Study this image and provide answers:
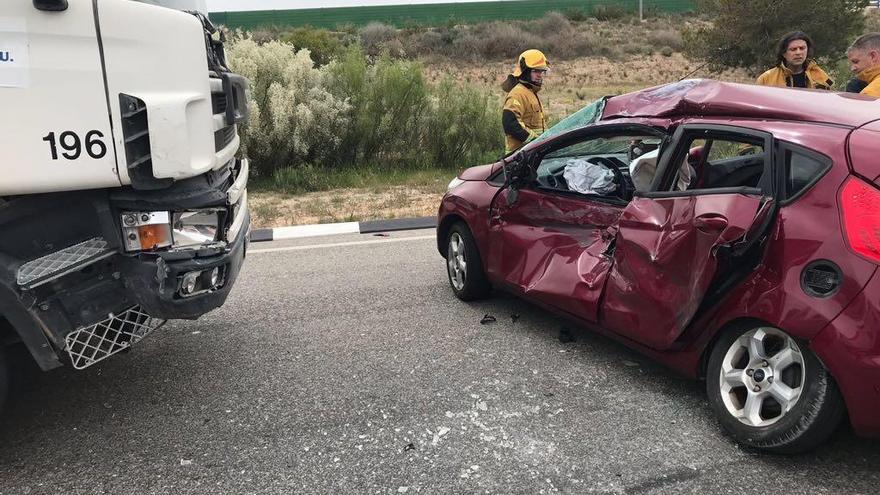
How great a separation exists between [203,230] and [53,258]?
2.05 feet

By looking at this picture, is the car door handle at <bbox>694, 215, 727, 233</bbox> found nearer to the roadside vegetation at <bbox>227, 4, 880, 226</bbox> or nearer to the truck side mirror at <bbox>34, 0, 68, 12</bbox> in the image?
the truck side mirror at <bbox>34, 0, 68, 12</bbox>

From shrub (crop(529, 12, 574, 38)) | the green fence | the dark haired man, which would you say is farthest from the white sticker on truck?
the green fence

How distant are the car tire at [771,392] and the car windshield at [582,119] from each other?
5.34 feet

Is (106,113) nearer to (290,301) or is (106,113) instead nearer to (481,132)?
(290,301)

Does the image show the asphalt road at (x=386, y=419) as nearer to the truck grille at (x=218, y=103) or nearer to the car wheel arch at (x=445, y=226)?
the car wheel arch at (x=445, y=226)

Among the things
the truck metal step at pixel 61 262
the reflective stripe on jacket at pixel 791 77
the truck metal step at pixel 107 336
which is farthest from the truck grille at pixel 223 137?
the reflective stripe on jacket at pixel 791 77

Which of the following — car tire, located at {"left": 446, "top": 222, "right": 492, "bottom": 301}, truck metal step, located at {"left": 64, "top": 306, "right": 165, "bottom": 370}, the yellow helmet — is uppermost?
the yellow helmet

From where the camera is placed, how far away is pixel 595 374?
376 centimetres

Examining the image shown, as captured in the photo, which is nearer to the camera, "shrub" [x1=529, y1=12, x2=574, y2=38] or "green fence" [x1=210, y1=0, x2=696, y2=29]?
"shrub" [x1=529, y1=12, x2=574, y2=38]

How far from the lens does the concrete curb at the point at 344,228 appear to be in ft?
25.8

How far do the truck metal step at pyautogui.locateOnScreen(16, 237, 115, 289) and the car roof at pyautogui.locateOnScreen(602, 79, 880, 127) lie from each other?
2.77 metres

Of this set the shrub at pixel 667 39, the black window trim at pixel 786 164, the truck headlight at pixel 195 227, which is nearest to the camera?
the black window trim at pixel 786 164

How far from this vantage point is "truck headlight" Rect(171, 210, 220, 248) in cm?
305

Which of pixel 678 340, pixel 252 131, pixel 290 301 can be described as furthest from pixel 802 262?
pixel 252 131
